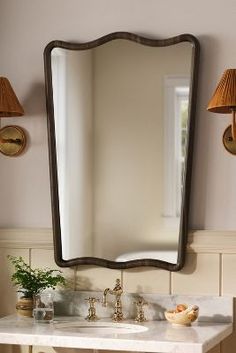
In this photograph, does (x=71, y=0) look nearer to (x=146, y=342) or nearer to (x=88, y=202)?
(x=88, y=202)

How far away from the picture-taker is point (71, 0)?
3467mm

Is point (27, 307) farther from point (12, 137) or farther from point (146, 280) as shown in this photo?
point (12, 137)

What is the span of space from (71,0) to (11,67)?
39cm

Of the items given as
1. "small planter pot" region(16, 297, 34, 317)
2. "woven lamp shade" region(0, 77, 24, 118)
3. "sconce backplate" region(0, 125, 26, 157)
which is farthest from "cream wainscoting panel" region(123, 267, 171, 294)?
"woven lamp shade" region(0, 77, 24, 118)

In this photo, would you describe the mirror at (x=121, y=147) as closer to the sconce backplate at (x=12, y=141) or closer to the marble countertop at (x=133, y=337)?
the sconce backplate at (x=12, y=141)

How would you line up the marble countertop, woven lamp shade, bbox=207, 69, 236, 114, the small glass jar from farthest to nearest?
the small glass jar → woven lamp shade, bbox=207, 69, 236, 114 → the marble countertop

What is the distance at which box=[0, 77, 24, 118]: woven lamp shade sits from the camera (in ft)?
10.9

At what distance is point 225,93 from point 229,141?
266mm

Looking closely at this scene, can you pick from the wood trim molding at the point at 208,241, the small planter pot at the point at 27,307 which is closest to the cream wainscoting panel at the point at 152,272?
the wood trim molding at the point at 208,241

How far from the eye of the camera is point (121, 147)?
131 inches

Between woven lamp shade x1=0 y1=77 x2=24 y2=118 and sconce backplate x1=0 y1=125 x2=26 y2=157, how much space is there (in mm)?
128

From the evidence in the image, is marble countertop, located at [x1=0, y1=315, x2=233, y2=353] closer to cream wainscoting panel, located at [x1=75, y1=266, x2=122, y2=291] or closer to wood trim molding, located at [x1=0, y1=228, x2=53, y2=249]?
cream wainscoting panel, located at [x1=75, y1=266, x2=122, y2=291]

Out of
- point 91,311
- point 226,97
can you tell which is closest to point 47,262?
point 91,311

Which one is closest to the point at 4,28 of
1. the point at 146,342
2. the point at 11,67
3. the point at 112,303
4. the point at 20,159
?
the point at 11,67
